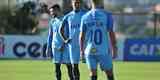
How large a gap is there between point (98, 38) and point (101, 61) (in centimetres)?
46

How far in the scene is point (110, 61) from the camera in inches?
539

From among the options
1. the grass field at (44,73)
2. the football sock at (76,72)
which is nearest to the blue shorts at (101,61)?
the football sock at (76,72)

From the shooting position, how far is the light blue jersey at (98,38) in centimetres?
1362

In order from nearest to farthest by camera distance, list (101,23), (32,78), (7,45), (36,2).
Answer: (101,23), (32,78), (7,45), (36,2)

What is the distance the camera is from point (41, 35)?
36.6 m

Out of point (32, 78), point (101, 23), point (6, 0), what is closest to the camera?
point (101, 23)

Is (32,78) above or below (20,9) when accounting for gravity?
below

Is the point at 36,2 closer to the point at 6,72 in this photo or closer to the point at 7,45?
the point at 7,45

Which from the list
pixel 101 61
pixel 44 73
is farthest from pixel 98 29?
pixel 44 73

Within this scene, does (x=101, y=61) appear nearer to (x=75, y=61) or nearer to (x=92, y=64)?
(x=92, y=64)

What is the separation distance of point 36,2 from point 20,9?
4.52 ft

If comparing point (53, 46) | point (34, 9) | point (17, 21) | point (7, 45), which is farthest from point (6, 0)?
point (53, 46)

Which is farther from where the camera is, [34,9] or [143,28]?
[143,28]

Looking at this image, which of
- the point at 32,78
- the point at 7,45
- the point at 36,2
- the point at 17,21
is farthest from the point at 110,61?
the point at 36,2
